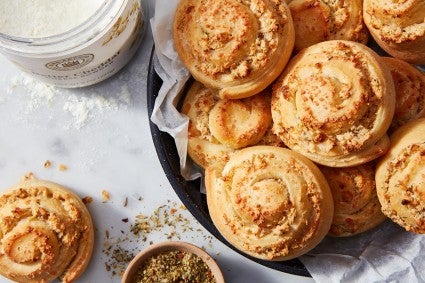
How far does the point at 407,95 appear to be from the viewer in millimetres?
1995

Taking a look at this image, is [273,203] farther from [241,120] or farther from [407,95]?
[407,95]

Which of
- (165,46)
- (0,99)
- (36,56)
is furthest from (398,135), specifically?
(0,99)

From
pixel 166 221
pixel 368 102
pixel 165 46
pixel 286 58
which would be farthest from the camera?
pixel 166 221

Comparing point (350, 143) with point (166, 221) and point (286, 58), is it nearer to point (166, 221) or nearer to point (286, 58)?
point (286, 58)

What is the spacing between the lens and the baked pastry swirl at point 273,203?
6.19 ft

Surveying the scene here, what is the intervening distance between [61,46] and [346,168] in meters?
1.00

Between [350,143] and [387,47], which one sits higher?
[387,47]

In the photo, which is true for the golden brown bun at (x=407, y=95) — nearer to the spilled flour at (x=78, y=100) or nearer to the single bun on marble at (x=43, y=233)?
the spilled flour at (x=78, y=100)

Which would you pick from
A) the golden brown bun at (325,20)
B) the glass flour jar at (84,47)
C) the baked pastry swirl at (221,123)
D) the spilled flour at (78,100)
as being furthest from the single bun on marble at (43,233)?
the golden brown bun at (325,20)

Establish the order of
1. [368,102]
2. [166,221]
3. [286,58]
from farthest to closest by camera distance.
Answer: [166,221]
[286,58]
[368,102]

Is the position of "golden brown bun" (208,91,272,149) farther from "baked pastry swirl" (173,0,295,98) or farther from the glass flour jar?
the glass flour jar

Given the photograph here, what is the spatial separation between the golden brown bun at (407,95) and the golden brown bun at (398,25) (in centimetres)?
7

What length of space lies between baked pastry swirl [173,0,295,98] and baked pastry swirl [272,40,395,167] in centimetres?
9

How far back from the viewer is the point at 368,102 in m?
1.84
